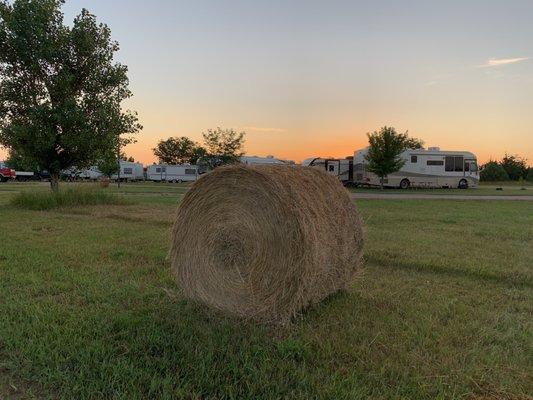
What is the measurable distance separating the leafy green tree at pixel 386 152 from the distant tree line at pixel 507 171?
103 feet

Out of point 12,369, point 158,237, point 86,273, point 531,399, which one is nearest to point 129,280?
point 86,273

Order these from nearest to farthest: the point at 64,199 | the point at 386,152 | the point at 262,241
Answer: the point at 262,241
the point at 64,199
the point at 386,152

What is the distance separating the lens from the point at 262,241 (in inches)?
156

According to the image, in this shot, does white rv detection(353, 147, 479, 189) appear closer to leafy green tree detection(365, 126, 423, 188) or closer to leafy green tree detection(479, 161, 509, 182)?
leafy green tree detection(365, 126, 423, 188)

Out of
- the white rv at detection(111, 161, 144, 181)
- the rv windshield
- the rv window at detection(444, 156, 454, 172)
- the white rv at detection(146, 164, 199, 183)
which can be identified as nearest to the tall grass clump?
the rv window at detection(444, 156, 454, 172)

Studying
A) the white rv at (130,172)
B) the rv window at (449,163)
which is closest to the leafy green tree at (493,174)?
the rv window at (449,163)

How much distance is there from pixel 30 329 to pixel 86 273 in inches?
71.5

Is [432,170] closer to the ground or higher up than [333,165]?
closer to the ground

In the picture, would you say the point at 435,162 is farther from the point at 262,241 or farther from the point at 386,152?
the point at 262,241

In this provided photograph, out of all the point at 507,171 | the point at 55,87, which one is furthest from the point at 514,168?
the point at 55,87

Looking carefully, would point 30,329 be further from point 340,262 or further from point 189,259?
point 340,262

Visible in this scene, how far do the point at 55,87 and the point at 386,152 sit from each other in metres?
23.0

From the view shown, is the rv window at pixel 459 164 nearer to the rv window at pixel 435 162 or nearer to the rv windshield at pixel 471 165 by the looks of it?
the rv windshield at pixel 471 165

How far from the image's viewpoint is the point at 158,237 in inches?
328
